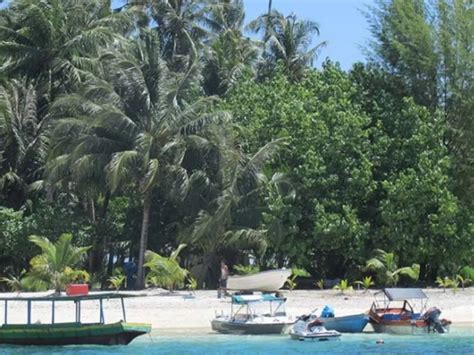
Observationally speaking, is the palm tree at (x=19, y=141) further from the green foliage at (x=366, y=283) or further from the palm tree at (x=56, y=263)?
the green foliage at (x=366, y=283)

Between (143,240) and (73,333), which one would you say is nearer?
(73,333)

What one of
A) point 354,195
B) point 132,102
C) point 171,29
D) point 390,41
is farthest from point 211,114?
point 171,29

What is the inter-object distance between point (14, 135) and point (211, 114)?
1104 centimetres

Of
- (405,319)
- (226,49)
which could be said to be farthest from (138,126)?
(405,319)

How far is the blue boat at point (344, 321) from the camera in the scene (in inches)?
1256

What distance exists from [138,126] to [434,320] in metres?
15.7

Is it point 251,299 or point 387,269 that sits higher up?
point 387,269

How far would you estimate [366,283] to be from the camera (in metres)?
38.8

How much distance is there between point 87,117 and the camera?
4091 centimetres

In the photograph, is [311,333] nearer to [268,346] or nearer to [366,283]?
[268,346]

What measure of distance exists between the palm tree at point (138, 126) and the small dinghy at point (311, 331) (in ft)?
36.7

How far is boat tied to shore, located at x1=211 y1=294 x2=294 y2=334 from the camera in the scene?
31531 mm

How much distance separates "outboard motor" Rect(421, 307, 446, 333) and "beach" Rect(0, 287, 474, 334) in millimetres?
2811

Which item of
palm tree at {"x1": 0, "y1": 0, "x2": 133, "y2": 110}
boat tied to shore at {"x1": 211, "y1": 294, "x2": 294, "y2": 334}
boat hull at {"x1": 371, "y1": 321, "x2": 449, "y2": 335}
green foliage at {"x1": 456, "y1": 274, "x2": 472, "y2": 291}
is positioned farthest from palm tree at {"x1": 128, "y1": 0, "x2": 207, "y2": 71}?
boat hull at {"x1": 371, "y1": 321, "x2": 449, "y2": 335}
